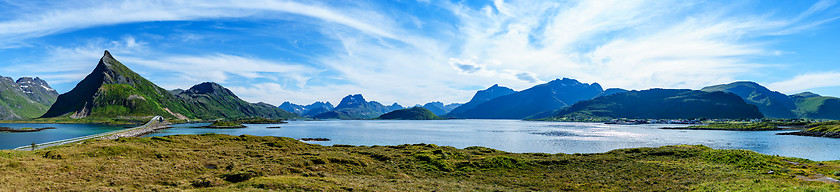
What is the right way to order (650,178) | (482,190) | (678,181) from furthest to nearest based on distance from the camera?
(650,178)
(678,181)
(482,190)

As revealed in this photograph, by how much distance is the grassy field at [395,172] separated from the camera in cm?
3167

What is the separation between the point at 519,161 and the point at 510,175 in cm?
732

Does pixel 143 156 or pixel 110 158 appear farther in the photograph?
pixel 143 156

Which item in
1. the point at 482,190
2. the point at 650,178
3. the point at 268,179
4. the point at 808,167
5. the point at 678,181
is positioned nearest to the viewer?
the point at 268,179

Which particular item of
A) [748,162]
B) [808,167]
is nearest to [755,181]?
[748,162]

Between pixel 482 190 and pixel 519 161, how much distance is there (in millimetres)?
18904

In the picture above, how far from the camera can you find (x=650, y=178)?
40.9 meters

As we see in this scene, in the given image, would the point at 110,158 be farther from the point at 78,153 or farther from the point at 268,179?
the point at 268,179

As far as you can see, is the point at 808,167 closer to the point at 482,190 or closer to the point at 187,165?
the point at 482,190

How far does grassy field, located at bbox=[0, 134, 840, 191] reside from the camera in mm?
31672

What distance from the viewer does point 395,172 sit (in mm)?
46750

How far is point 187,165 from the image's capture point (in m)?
41.7

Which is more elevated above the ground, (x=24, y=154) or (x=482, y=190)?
(x=24, y=154)

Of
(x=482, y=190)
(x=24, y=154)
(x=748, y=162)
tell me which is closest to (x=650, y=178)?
(x=748, y=162)
